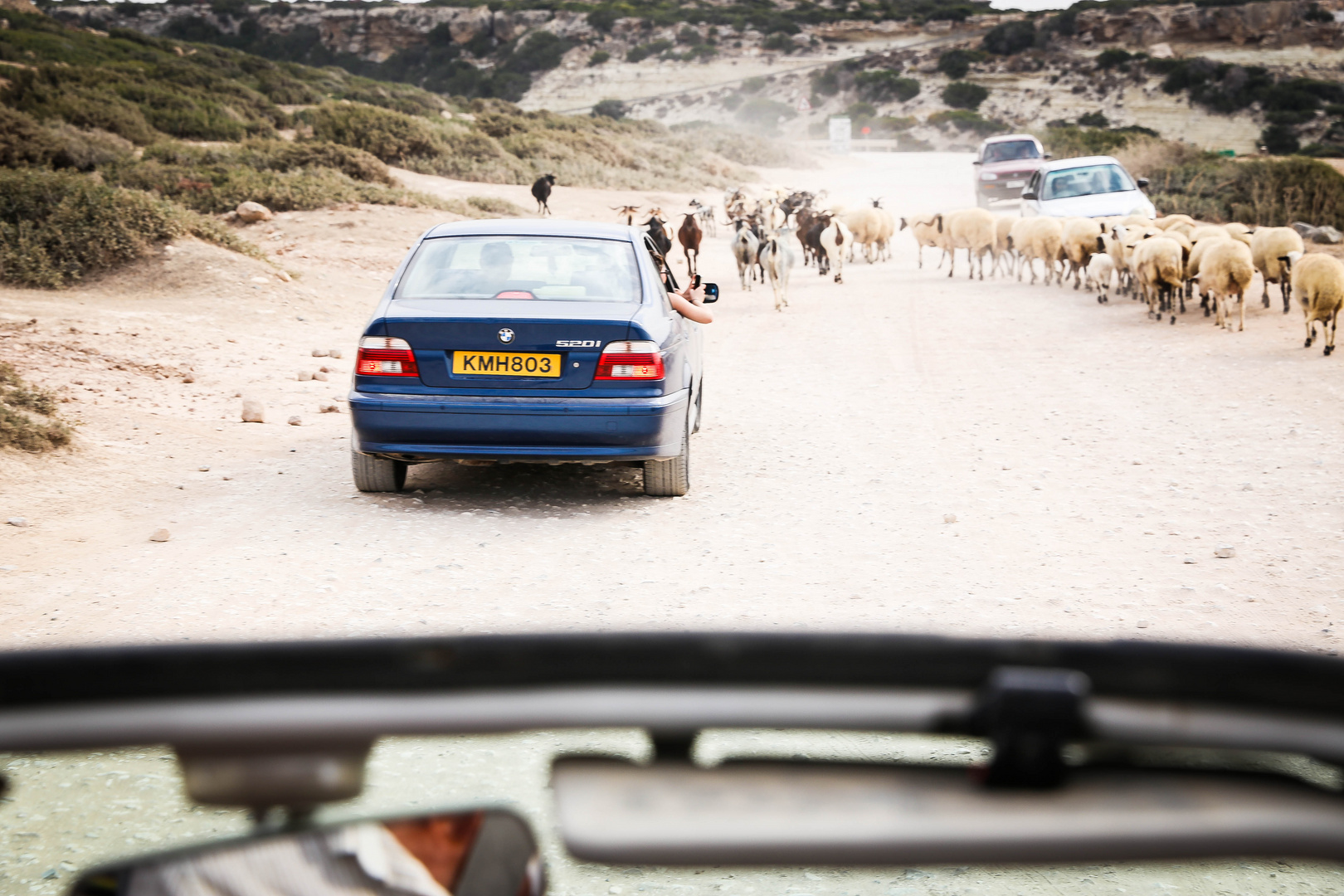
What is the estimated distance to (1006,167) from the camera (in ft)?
101

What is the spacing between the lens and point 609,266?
24.0 ft

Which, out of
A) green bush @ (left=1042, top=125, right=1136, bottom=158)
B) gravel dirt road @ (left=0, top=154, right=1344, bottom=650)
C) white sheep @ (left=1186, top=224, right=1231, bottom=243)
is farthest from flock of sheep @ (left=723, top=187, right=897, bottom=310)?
green bush @ (left=1042, top=125, right=1136, bottom=158)

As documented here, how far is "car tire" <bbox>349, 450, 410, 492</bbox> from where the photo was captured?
7.03 metres

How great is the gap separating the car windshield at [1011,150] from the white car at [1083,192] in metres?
10.3

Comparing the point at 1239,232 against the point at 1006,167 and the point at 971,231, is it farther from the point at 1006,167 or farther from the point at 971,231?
the point at 1006,167

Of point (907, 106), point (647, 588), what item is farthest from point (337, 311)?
point (907, 106)

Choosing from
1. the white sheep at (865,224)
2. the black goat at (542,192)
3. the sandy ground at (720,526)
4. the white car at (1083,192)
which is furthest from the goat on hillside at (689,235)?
the black goat at (542,192)

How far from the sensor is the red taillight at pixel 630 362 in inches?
257

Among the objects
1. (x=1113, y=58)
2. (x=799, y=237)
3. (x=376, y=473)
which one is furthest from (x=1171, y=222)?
(x=1113, y=58)

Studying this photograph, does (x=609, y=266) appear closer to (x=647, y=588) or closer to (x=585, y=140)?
(x=647, y=588)

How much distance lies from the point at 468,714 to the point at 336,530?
18.0 ft

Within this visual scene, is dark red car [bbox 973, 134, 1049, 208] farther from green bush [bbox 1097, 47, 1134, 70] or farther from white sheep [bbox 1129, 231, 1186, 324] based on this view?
green bush [bbox 1097, 47, 1134, 70]

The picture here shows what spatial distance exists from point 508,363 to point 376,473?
1.23 meters

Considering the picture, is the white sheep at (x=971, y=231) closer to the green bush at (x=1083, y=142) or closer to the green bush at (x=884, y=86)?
the green bush at (x=1083, y=142)
